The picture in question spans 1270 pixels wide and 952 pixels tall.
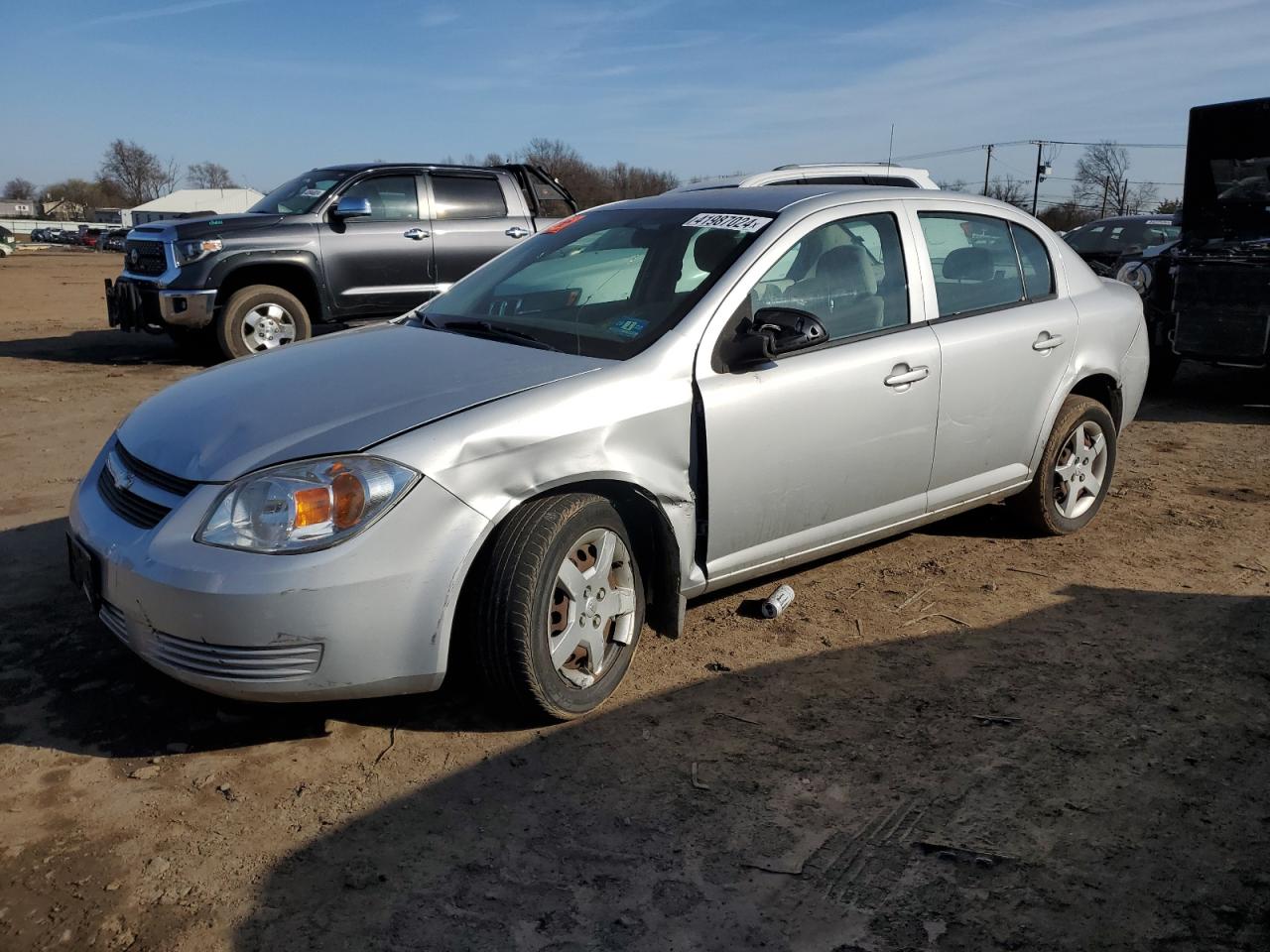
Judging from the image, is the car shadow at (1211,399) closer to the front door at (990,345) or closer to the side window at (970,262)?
the front door at (990,345)

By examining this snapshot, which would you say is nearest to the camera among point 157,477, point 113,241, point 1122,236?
point 157,477

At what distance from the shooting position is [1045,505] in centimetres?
519

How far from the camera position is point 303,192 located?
1057cm

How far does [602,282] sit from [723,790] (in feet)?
6.72

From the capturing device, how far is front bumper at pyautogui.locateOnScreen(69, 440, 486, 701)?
9.49 ft

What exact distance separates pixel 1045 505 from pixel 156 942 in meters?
4.19

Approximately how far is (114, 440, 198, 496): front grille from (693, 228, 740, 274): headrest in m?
1.90

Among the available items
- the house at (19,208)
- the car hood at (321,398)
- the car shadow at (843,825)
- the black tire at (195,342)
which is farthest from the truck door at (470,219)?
the house at (19,208)

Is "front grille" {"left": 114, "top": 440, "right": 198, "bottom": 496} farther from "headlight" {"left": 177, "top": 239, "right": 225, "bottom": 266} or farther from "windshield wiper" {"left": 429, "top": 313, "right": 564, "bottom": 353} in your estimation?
"headlight" {"left": 177, "top": 239, "right": 225, "bottom": 266}

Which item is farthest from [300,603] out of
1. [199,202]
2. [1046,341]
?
[199,202]

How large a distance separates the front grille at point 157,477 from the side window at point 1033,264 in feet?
12.0

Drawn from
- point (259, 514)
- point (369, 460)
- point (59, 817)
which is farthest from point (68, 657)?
point (369, 460)

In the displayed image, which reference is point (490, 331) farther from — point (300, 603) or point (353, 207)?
point (353, 207)

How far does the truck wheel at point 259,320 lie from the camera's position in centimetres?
995
